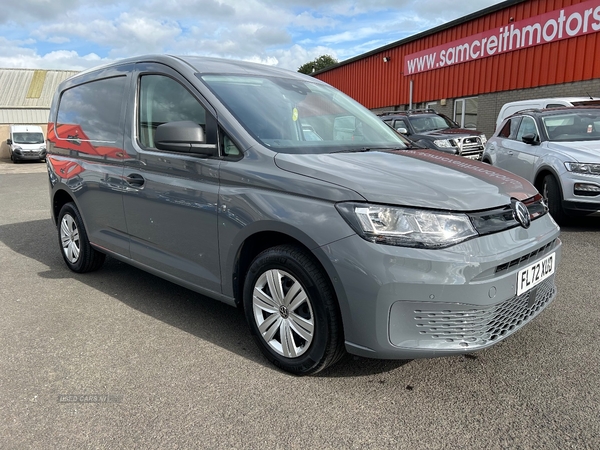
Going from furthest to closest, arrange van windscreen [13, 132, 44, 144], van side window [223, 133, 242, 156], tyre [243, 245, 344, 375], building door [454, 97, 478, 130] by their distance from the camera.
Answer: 1. van windscreen [13, 132, 44, 144]
2. building door [454, 97, 478, 130]
3. van side window [223, 133, 242, 156]
4. tyre [243, 245, 344, 375]

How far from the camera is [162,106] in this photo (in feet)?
11.8

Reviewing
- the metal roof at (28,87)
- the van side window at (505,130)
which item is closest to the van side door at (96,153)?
the van side window at (505,130)

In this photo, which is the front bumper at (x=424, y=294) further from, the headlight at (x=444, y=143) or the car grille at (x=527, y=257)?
the headlight at (x=444, y=143)

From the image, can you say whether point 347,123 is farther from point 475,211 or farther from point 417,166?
point 475,211

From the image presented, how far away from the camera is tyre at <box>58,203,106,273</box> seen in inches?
183

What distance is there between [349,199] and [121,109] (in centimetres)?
237

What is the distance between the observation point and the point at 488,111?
1778cm

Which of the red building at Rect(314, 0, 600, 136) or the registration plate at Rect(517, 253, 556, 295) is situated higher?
the red building at Rect(314, 0, 600, 136)

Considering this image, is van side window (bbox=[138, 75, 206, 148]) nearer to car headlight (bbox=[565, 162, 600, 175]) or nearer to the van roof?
car headlight (bbox=[565, 162, 600, 175])

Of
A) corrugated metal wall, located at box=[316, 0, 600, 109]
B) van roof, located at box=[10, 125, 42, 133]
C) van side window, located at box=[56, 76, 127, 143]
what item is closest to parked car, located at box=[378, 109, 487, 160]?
corrugated metal wall, located at box=[316, 0, 600, 109]

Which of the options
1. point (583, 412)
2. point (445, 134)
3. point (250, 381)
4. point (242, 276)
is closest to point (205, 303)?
point (242, 276)

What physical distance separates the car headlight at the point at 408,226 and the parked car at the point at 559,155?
4.56 m

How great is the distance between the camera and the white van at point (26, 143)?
96.1ft

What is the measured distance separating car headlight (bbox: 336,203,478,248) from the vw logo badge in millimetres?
379
